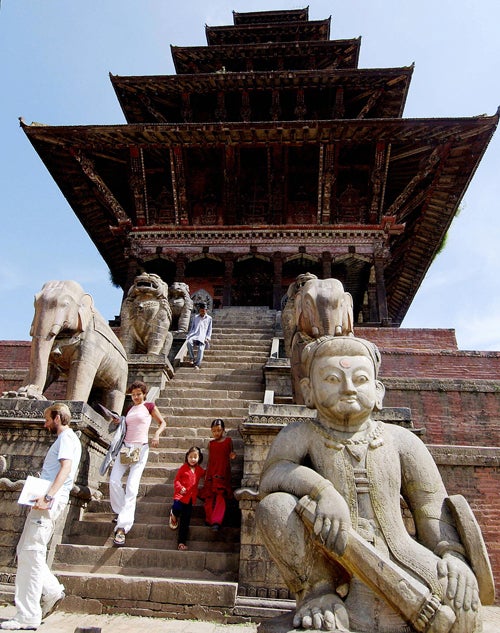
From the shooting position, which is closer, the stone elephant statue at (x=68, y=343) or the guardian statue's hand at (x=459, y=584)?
the guardian statue's hand at (x=459, y=584)

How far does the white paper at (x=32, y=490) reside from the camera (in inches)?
124

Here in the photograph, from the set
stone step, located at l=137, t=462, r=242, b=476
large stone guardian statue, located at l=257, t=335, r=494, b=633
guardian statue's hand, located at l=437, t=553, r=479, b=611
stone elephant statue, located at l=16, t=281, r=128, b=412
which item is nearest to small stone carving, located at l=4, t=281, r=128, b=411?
stone elephant statue, located at l=16, t=281, r=128, b=412

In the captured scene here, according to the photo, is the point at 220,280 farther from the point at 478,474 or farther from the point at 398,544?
the point at 398,544

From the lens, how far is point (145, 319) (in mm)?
8031

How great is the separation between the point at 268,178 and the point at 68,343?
12.5m

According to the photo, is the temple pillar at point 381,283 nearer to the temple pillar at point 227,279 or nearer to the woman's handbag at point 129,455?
the temple pillar at point 227,279

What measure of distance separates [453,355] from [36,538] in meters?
8.24

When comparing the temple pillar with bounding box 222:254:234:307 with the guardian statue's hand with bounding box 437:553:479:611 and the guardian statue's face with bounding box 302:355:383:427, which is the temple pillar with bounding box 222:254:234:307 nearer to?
the guardian statue's face with bounding box 302:355:383:427

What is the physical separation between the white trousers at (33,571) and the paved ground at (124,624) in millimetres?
165

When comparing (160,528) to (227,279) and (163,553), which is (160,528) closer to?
(163,553)

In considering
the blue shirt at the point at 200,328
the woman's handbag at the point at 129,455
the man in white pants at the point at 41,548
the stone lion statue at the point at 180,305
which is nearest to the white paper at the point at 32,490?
the man in white pants at the point at 41,548

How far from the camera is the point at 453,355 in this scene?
378 inches

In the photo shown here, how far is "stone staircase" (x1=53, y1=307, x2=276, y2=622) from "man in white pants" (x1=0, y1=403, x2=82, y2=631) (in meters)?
0.65

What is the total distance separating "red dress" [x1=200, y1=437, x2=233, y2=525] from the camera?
464 cm
